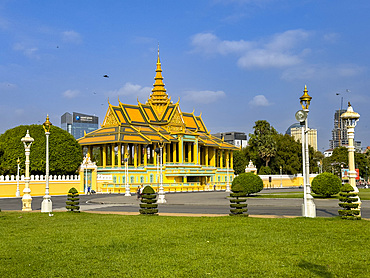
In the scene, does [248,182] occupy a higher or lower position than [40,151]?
lower

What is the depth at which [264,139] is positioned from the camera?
309 feet

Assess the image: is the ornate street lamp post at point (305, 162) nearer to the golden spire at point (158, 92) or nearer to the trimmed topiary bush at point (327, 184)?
the trimmed topiary bush at point (327, 184)

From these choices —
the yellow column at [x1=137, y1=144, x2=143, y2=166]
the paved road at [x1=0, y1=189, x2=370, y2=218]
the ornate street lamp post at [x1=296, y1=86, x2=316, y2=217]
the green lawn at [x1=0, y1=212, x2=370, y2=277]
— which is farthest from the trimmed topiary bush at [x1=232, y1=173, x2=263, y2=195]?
the yellow column at [x1=137, y1=144, x2=143, y2=166]

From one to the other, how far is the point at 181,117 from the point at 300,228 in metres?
77.1

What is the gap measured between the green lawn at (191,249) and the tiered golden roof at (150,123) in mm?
55012

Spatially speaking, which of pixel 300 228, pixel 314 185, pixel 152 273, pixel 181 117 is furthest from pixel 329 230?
pixel 181 117

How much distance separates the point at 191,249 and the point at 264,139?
280 feet

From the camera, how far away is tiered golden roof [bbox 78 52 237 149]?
7206 centimetres

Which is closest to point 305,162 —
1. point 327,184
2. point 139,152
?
point 327,184

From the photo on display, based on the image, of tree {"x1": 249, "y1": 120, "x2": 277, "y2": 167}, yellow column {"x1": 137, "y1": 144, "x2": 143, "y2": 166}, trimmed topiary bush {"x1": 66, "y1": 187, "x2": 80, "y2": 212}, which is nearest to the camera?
trimmed topiary bush {"x1": 66, "y1": 187, "x2": 80, "y2": 212}

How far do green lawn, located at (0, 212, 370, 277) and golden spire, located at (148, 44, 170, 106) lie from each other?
7170 cm

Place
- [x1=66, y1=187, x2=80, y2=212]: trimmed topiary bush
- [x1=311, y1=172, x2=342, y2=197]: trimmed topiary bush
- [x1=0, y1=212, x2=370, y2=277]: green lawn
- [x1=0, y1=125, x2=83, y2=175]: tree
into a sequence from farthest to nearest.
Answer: [x1=0, y1=125, x2=83, y2=175]: tree → [x1=311, y1=172, x2=342, y2=197]: trimmed topiary bush → [x1=66, y1=187, x2=80, y2=212]: trimmed topiary bush → [x1=0, y1=212, x2=370, y2=277]: green lawn

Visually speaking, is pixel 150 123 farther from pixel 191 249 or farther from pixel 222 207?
pixel 191 249

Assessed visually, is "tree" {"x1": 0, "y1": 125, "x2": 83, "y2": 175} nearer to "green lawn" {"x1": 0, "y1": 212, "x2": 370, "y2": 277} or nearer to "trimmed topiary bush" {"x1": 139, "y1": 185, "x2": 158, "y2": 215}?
"trimmed topiary bush" {"x1": 139, "y1": 185, "x2": 158, "y2": 215}
